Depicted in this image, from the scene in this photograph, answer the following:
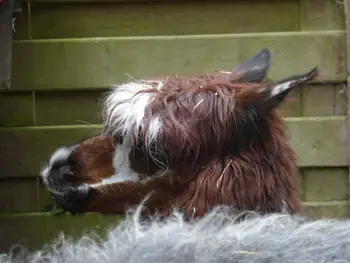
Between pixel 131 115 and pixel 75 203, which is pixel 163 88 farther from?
pixel 75 203

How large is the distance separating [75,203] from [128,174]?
26 cm

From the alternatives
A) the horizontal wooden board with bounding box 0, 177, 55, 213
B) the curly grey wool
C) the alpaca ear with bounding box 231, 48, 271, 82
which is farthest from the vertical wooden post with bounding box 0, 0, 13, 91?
the curly grey wool

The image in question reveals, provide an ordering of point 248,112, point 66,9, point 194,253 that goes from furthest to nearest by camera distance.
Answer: point 66,9 → point 248,112 → point 194,253

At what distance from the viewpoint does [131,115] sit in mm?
2285

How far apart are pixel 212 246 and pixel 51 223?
2.29m

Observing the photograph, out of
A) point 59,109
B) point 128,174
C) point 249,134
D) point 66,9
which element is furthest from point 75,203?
point 66,9

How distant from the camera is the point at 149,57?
341 centimetres

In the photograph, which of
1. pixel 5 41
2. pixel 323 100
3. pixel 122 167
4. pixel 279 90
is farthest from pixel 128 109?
pixel 323 100

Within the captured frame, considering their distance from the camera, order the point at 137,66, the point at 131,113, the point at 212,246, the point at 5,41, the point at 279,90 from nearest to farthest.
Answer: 1. the point at 212,246
2. the point at 279,90
3. the point at 131,113
4. the point at 5,41
5. the point at 137,66

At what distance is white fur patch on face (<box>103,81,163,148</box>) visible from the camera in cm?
227

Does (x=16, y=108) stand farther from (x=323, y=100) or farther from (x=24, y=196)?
(x=323, y=100)

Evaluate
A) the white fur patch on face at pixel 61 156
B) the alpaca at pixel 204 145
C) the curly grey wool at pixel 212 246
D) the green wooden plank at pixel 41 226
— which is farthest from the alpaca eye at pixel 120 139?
the green wooden plank at pixel 41 226

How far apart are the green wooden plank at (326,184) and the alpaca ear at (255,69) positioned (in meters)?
0.96

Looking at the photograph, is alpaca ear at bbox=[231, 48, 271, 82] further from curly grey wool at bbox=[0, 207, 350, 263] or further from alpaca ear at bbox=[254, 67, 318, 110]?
curly grey wool at bbox=[0, 207, 350, 263]
